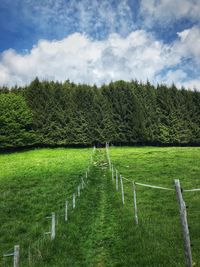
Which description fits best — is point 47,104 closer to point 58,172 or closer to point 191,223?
point 58,172

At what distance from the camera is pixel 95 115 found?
72125 millimetres

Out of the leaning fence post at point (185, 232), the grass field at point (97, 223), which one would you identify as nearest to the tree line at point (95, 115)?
the grass field at point (97, 223)

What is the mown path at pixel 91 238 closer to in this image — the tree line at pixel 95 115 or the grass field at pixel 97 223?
the grass field at pixel 97 223

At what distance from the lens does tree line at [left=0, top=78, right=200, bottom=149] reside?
66619 millimetres

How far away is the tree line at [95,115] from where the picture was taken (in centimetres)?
6662

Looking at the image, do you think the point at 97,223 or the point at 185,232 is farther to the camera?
the point at 97,223

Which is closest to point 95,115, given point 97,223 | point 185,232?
point 97,223

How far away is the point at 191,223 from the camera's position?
504 inches

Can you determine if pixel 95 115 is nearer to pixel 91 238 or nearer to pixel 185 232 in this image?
pixel 91 238

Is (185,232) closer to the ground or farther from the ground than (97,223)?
farther from the ground

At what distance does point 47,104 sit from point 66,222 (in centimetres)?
5878

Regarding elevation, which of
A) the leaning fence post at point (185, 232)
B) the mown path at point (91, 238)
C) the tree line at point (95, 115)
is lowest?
the mown path at point (91, 238)

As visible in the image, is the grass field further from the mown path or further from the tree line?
the tree line

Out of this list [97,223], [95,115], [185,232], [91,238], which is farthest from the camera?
[95,115]
